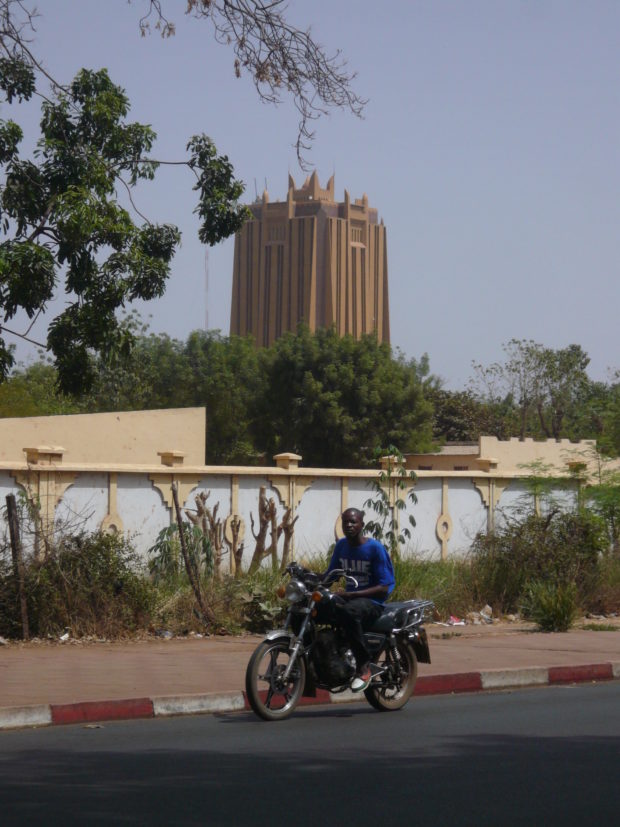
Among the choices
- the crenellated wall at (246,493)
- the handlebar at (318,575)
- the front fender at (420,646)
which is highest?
the crenellated wall at (246,493)

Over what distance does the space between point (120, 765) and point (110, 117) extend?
1232cm

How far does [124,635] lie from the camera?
48.1ft

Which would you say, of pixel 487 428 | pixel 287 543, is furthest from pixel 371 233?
pixel 287 543

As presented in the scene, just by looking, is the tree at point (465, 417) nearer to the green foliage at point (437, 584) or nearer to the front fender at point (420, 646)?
the green foliage at point (437, 584)

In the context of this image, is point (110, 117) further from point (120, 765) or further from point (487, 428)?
point (487, 428)

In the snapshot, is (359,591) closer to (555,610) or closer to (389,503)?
(555,610)

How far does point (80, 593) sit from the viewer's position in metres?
14.4

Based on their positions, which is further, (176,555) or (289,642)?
(176,555)

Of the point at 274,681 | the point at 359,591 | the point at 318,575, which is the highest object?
the point at 318,575

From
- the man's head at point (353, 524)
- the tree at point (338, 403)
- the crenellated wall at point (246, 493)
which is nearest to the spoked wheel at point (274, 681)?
the man's head at point (353, 524)

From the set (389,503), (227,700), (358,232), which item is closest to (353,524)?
(227,700)

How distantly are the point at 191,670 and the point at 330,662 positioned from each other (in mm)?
2725

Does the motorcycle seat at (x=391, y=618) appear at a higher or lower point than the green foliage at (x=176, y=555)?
lower

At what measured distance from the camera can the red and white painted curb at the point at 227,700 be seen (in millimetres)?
9492
